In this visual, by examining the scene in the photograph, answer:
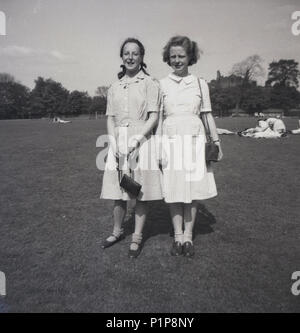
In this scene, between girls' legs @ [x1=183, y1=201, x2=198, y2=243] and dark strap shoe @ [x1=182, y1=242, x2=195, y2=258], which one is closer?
dark strap shoe @ [x1=182, y1=242, x2=195, y2=258]

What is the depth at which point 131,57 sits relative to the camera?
4.04 metres

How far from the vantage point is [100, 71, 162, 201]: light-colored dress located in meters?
4.03

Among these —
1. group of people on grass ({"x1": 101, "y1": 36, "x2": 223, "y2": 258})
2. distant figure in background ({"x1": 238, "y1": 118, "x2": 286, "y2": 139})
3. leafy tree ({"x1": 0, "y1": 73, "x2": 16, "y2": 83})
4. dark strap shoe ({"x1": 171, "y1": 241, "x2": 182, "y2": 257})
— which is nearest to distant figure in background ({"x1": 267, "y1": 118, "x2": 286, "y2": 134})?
distant figure in background ({"x1": 238, "y1": 118, "x2": 286, "y2": 139})

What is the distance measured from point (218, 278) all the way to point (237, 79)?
320 ft

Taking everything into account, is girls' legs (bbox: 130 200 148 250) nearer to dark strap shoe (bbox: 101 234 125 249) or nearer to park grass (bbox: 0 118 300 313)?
park grass (bbox: 0 118 300 313)

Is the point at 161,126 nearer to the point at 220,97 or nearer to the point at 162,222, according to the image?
the point at 162,222

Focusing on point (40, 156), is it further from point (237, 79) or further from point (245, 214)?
point (237, 79)

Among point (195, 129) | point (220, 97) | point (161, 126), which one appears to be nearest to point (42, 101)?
point (220, 97)

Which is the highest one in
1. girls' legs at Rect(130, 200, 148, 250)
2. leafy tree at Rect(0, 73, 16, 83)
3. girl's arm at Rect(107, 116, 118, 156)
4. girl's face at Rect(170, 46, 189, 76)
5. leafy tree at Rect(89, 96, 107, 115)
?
leafy tree at Rect(0, 73, 16, 83)

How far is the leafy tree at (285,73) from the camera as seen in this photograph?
88.2 m

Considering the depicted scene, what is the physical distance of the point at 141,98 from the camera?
13.2 feet

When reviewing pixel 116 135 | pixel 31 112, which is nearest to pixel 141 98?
pixel 116 135

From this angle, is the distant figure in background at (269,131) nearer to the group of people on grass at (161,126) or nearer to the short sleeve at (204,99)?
the short sleeve at (204,99)

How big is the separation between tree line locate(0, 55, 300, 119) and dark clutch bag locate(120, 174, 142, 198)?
79541 mm
